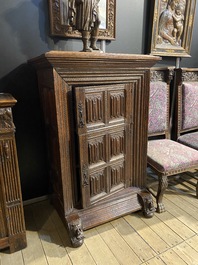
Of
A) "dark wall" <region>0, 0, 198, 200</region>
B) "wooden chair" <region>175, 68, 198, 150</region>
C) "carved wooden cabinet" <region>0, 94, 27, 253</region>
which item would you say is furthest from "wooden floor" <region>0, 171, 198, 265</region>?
"wooden chair" <region>175, 68, 198, 150</region>

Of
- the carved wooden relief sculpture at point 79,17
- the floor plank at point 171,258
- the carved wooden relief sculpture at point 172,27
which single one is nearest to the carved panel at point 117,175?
the floor plank at point 171,258

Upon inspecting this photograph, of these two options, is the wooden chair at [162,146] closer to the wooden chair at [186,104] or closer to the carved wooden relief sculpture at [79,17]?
the wooden chair at [186,104]

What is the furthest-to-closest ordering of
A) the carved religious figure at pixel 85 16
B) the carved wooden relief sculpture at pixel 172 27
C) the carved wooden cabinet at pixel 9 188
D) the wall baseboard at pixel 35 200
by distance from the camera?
the carved wooden relief sculpture at pixel 172 27
the wall baseboard at pixel 35 200
the carved religious figure at pixel 85 16
the carved wooden cabinet at pixel 9 188

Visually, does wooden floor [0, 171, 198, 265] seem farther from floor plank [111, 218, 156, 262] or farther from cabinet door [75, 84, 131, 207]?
cabinet door [75, 84, 131, 207]

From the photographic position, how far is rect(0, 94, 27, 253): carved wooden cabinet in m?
1.09

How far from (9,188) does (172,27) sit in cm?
196

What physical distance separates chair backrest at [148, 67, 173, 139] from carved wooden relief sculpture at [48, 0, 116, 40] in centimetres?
56

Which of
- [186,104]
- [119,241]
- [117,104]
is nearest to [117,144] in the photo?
[117,104]

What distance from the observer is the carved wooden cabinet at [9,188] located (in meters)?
1.09

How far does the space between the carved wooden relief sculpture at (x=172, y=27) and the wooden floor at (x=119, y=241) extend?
4.76 ft

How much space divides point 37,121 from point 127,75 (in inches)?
30.0

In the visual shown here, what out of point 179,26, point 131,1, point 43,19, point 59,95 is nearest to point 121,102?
point 59,95

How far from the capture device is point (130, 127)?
1472mm

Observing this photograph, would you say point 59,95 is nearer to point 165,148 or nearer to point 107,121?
point 107,121
